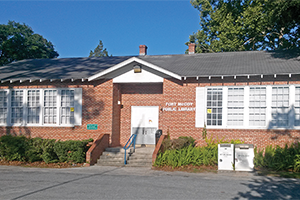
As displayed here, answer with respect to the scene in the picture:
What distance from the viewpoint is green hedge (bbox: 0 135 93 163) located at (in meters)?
15.5

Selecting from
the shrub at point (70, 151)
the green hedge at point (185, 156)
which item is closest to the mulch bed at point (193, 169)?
the green hedge at point (185, 156)

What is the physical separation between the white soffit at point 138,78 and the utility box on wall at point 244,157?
5.77 m

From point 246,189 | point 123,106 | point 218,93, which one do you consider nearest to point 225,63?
point 218,93

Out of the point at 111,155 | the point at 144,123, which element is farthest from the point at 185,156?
the point at 144,123

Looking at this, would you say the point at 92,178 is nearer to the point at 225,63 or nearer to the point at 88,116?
the point at 88,116

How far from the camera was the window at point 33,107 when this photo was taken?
1794 cm

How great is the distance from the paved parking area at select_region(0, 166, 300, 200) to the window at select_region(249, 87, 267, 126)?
12.7ft

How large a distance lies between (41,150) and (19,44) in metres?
23.8

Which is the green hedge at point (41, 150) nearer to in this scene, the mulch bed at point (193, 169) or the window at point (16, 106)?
the window at point (16, 106)

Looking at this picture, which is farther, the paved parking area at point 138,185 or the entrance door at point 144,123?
the entrance door at point 144,123

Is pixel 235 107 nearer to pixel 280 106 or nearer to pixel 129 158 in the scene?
pixel 280 106

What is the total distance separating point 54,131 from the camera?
17.7 metres

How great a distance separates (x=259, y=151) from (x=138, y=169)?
18.6 feet

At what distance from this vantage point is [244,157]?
12.9 m
